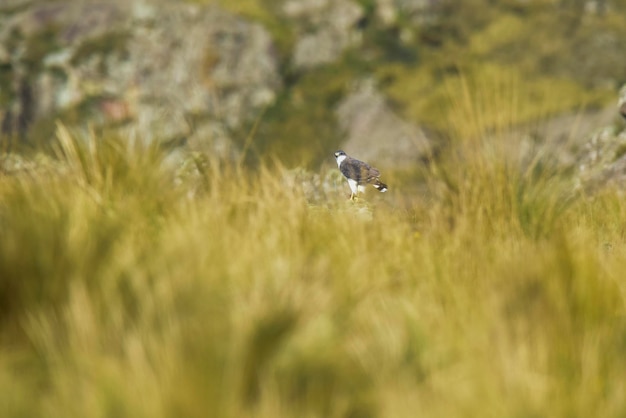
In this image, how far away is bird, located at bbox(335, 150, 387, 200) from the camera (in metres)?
7.38

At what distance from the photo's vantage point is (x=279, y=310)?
119 inches

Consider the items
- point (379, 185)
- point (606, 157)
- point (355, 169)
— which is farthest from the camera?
point (606, 157)

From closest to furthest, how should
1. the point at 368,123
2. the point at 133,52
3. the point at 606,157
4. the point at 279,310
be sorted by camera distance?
the point at 279,310, the point at 606,157, the point at 368,123, the point at 133,52

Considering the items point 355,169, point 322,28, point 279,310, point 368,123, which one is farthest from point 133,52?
point 279,310

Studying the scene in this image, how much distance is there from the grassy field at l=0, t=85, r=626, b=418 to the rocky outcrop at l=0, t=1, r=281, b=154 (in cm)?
5580

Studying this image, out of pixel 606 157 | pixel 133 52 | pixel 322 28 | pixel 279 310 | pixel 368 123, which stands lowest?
pixel 368 123

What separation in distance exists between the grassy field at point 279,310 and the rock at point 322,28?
213 feet

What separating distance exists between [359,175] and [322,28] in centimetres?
6604

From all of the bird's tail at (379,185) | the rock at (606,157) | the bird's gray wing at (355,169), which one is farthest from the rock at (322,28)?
the bird's tail at (379,185)

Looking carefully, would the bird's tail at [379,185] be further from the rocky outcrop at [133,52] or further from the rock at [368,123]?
the rocky outcrop at [133,52]

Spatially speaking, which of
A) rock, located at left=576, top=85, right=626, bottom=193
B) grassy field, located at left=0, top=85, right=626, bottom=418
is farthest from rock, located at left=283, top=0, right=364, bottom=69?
grassy field, located at left=0, top=85, right=626, bottom=418

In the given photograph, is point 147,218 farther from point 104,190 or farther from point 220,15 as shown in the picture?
point 220,15

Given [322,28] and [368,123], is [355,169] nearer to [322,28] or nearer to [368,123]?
[368,123]

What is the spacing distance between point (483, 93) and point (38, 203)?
2989mm
